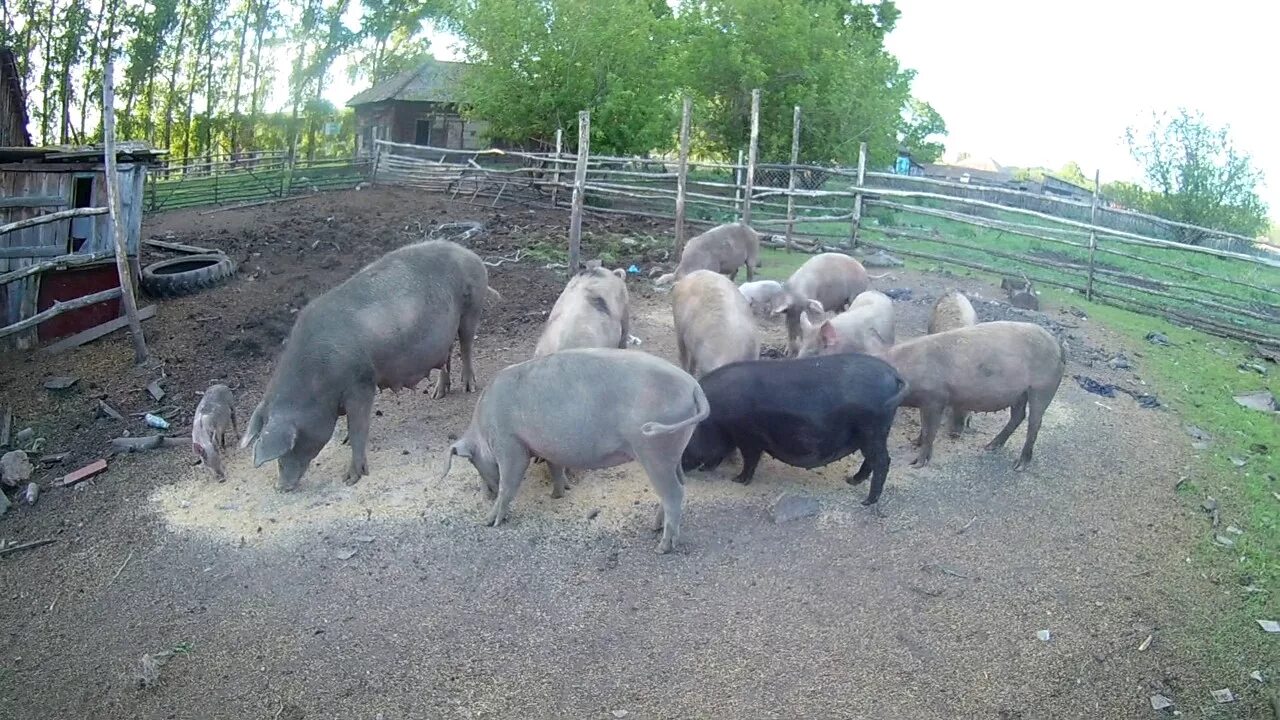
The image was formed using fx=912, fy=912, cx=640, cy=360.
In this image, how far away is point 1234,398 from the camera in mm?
9094

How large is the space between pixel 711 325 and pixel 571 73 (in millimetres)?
16076

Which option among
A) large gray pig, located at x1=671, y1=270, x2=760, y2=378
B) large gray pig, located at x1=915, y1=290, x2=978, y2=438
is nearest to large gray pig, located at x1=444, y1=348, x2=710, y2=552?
large gray pig, located at x1=671, y1=270, x2=760, y2=378

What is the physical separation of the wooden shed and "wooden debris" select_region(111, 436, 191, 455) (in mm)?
2710

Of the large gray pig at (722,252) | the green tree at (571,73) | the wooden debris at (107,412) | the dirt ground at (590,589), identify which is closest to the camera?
the dirt ground at (590,589)

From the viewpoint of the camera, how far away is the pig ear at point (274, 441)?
577cm

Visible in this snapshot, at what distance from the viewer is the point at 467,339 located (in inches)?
306

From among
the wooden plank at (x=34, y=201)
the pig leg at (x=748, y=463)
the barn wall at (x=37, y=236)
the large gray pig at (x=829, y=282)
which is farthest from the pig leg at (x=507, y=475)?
the wooden plank at (x=34, y=201)

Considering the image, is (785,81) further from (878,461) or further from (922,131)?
(878,461)

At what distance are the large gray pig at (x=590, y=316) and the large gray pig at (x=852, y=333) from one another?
1.58 meters

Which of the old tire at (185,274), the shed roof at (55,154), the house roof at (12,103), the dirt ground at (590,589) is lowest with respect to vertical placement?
the dirt ground at (590,589)

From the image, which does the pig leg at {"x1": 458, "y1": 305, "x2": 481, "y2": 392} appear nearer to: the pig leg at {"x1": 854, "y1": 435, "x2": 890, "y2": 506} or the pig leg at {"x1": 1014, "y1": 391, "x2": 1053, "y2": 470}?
the pig leg at {"x1": 854, "y1": 435, "x2": 890, "y2": 506}

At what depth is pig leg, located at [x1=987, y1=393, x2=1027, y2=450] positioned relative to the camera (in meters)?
6.84

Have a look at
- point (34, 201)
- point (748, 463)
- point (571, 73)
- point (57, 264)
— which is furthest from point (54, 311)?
point (571, 73)

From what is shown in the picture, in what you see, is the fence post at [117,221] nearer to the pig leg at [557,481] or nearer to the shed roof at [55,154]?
the shed roof at [55,154]
